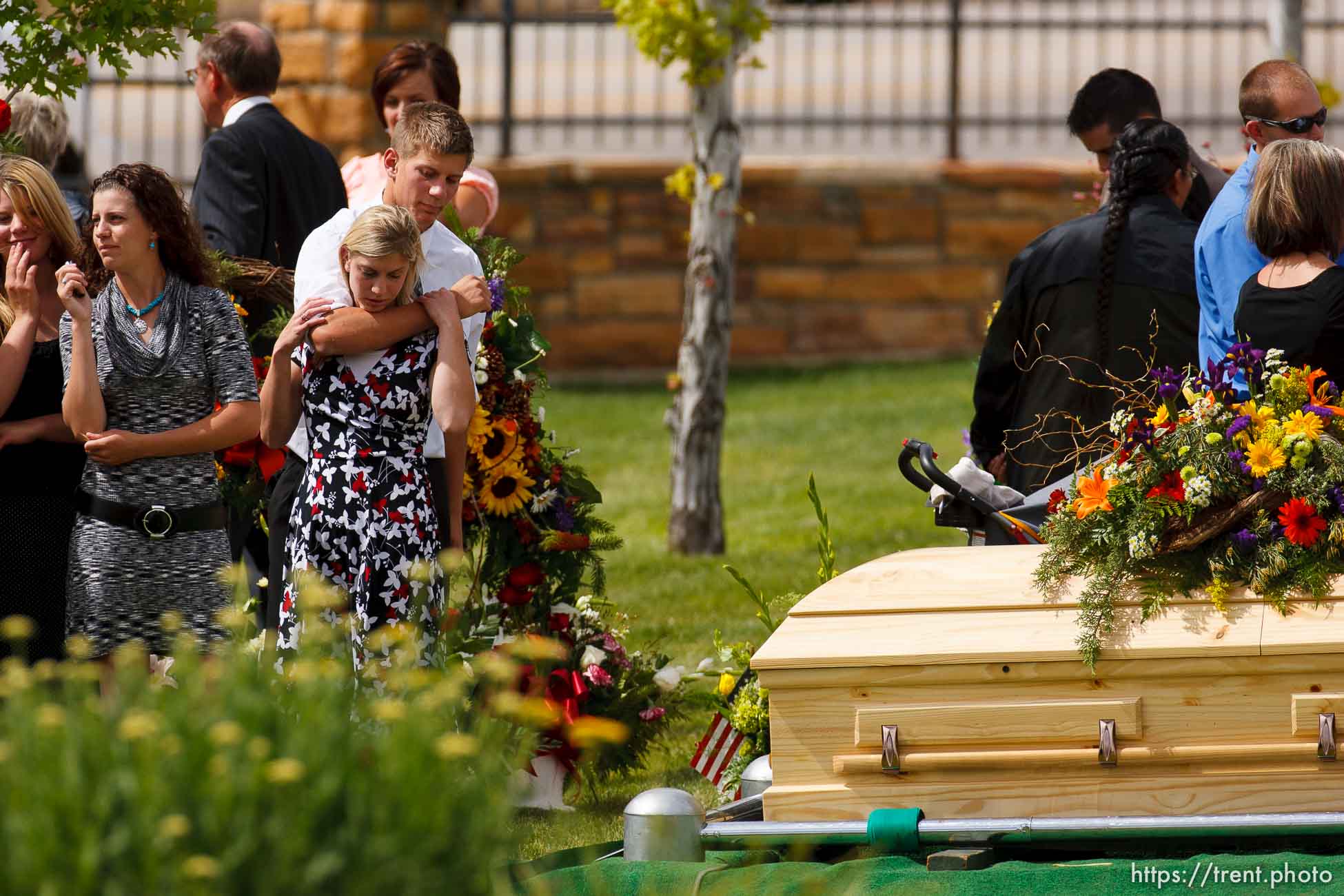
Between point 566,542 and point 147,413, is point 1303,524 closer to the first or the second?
point 566,542

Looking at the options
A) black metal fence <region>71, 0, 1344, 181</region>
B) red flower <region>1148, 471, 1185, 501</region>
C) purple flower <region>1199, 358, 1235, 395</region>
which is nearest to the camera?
red flower <region>1148, 471, 1185, 501</region>

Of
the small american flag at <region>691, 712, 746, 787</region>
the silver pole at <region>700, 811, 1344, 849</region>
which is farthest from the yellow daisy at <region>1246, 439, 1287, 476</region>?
the small american flag at <region>691, 712, 746, 787</region>

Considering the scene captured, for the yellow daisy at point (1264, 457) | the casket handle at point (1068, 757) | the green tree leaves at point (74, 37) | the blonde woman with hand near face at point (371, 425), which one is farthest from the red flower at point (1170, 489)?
the green tree leaves at point (74, 37)

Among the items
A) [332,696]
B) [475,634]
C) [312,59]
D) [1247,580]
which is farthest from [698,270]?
[332,696]

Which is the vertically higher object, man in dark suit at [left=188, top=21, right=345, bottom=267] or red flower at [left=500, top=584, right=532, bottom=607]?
man in dark suit at [left=188, top=21, right=345, bottom=267]

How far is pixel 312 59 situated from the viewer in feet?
37.5

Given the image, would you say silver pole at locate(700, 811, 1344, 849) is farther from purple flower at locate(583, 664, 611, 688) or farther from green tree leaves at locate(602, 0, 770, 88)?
green tree leaves at locate(602, 0, 770, 88)

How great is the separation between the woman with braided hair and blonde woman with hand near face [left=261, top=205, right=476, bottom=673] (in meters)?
1.64

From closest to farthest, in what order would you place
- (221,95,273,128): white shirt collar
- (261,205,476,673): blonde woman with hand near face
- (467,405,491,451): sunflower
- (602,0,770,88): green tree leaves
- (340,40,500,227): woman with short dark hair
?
(261,205,476,673): blonde woman with hand near face
(467,405,491,451): sunflower
(340,40,500,227): woman with short dark hair
(221,95,273,128): white shirt collar
(602,0,770,88): green tree leaves

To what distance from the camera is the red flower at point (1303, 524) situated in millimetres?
3609

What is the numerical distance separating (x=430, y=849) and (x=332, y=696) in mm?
231

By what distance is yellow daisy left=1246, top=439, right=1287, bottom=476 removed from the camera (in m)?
3.67

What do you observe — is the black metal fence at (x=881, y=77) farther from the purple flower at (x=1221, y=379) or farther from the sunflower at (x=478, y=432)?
the purple flower at (x=1221, y=379)

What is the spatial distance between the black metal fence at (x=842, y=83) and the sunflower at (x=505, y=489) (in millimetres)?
7396
